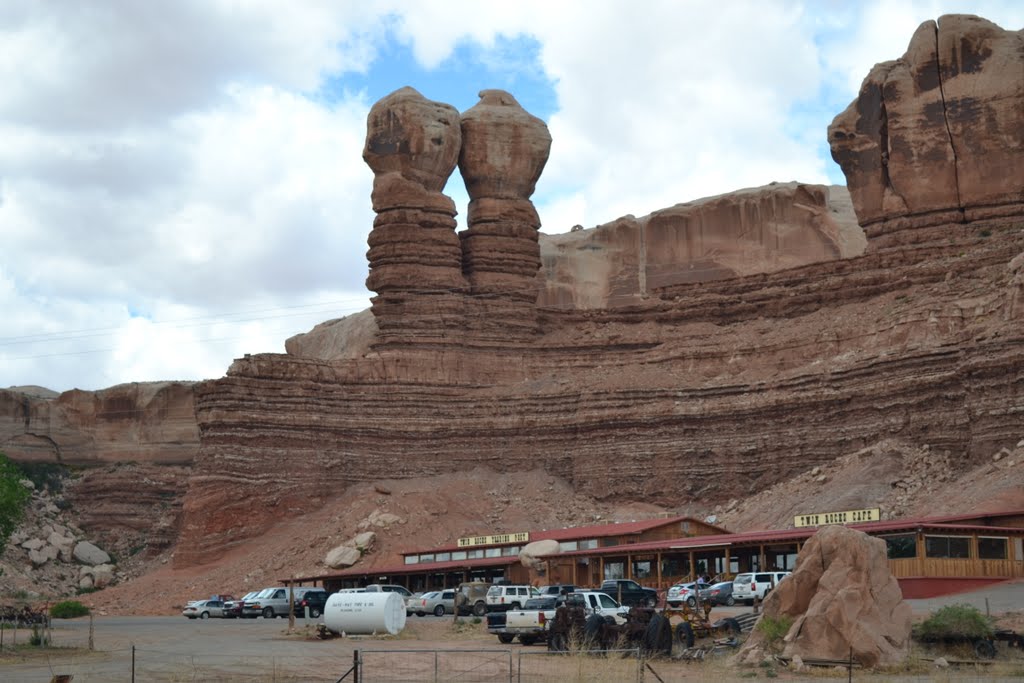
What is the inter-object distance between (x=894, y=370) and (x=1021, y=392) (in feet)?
26.6

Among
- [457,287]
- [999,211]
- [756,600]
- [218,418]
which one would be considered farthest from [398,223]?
[756,600]

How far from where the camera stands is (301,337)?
126 meters

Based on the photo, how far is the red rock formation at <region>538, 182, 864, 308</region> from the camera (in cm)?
11638

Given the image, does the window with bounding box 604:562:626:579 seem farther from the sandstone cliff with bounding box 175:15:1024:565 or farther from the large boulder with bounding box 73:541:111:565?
the large boulder with bounding box 73:541:111:565

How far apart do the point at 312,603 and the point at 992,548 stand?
26.3 metres

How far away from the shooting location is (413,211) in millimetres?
93188

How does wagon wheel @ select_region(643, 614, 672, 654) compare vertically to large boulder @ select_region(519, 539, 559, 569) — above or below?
below

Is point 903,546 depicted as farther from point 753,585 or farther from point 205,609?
point 205,609

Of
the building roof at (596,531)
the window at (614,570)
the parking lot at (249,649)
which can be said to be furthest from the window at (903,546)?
the building roof at (596,531)

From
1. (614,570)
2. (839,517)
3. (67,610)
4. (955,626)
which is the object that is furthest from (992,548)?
(67,610)

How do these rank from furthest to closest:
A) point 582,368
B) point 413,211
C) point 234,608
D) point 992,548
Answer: point 413,211 → point 582,368 → point 234,608 → point 992,548

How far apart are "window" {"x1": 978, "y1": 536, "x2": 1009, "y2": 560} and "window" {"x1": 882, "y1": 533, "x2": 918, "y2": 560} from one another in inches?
102

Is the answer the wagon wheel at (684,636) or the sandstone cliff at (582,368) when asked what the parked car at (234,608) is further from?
the wagon wheel at (684,636)

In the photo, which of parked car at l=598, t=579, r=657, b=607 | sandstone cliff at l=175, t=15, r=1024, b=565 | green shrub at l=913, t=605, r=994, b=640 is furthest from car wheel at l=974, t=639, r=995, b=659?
sandstone cliff at l=175, t=15, r=1024, b=565
